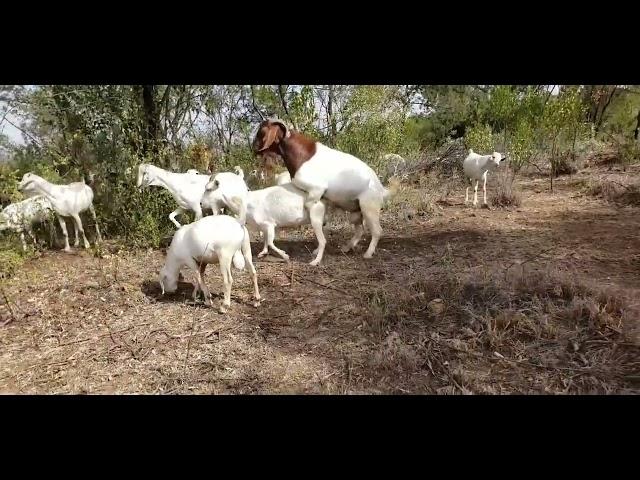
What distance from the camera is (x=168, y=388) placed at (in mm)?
2619

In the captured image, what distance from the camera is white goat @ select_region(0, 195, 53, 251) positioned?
4.57 metres

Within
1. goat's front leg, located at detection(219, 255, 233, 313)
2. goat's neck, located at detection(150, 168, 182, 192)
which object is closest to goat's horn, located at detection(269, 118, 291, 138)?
goat's neck, located at detection(150, 168, 182, 192)

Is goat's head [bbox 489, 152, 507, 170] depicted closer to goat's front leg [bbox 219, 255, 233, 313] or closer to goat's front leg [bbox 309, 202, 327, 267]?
goat's front leg [bbox 309, 202, 327, 267]

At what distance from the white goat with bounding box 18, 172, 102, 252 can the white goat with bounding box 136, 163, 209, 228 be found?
0.63 meters

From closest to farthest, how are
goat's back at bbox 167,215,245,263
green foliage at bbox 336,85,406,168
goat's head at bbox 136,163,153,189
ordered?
goat's back at bbox 167,215,245,263, goat's head at bbox 136,163,153,189, green foliage at bbox 336,85,406,168

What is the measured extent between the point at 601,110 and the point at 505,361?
5.54 m

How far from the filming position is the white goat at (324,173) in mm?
4328

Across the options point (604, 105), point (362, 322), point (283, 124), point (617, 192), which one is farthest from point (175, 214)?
point (604, 105)

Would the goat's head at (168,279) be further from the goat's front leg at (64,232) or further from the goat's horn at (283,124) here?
the goat's front leg at (64,232)

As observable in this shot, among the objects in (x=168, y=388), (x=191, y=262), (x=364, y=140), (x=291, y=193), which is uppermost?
(x=364, y=140)

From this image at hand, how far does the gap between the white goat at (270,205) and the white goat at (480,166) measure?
2829mm

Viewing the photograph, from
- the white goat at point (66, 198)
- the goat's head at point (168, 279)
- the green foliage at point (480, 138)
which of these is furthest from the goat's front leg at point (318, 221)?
the green foliage at point (480, 138)
